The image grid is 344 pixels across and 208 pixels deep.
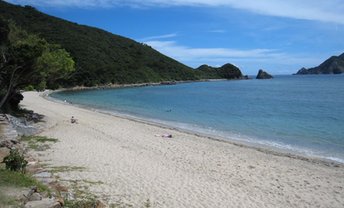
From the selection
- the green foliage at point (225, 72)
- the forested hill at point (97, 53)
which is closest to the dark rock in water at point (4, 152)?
the forested hill at point (97, 53)

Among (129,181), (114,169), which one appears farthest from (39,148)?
(129,181)

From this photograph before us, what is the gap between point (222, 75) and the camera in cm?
19400

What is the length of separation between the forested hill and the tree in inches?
2895

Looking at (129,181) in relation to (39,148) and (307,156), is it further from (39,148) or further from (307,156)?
(307,156)

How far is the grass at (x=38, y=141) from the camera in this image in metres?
15.5

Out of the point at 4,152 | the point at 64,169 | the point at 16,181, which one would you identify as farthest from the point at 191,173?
the point at 4,152

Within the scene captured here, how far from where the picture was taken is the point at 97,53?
121312 millimetres

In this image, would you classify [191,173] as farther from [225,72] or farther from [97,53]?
[225,72]

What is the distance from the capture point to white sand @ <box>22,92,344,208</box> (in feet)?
33.1

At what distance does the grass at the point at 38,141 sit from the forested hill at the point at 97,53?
7932cm

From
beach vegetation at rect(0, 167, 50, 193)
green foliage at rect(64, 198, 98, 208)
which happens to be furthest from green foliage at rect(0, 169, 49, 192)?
green foliage at rect(64, 198, 98, 208)

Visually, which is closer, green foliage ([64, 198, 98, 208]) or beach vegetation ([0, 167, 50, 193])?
green foliage ([64, 198, 98, 208])

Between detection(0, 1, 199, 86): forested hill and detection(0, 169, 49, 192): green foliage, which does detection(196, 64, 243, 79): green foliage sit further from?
detection(0, 169, 49, 192): green foliage

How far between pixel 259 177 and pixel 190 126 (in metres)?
15.3
